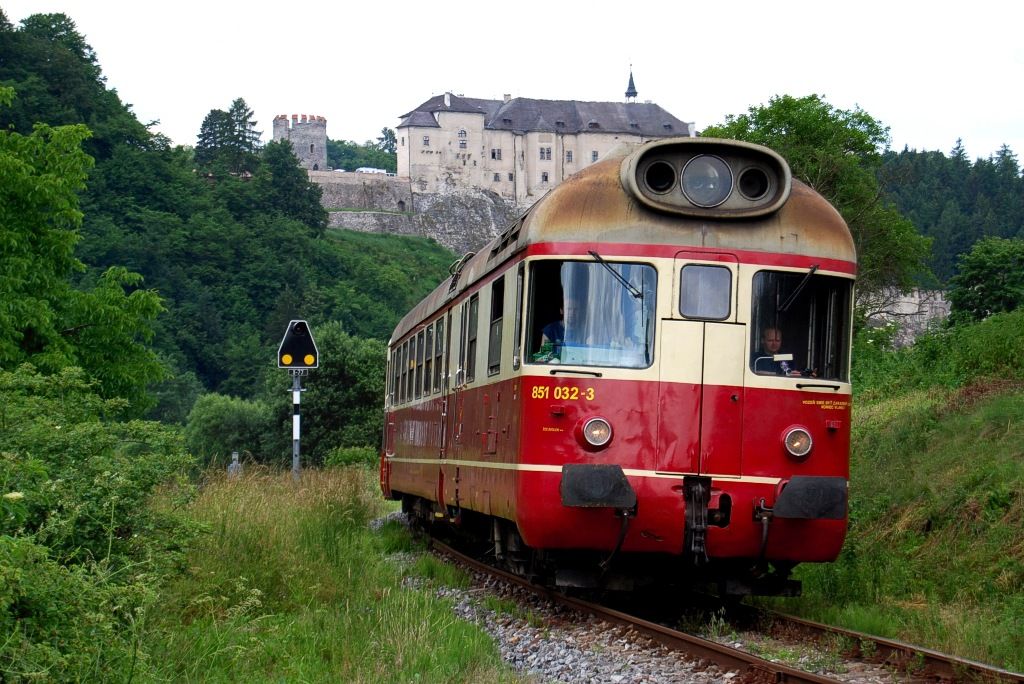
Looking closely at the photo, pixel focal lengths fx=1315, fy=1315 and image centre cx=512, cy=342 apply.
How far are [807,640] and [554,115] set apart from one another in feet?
470

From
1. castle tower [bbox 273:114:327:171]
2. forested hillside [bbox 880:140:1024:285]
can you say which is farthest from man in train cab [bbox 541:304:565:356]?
castle tower [bbox 273:114:327:171]

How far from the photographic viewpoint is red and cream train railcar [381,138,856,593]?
874cm

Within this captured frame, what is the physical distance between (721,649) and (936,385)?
1122 cm

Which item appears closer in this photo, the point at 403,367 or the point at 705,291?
the point at 705,291

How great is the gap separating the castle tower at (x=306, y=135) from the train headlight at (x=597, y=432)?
157m

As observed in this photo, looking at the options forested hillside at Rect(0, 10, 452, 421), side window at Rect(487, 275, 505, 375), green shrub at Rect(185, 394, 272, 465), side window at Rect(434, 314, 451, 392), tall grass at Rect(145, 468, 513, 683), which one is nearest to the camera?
tall grass at Rect(145, 468, 513, 683)

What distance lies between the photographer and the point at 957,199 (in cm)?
13175

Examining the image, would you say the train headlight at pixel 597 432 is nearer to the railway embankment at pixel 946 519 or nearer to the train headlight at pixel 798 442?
the train headlight at pixel 798 442

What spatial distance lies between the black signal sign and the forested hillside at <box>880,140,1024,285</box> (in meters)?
98.9

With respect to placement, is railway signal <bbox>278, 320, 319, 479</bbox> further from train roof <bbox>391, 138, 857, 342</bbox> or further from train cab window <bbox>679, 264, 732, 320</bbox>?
train cab window <bbox>679, 264, 732, 320</bbox>

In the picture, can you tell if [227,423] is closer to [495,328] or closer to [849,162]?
[849,162]

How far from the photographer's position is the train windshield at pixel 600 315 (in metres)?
8.88

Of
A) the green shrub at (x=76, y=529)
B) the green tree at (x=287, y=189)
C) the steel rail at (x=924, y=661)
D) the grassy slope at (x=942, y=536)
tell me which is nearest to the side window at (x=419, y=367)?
the grassy slope at (x=942, y=536)

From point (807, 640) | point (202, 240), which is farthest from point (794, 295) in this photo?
point (202, 240)
